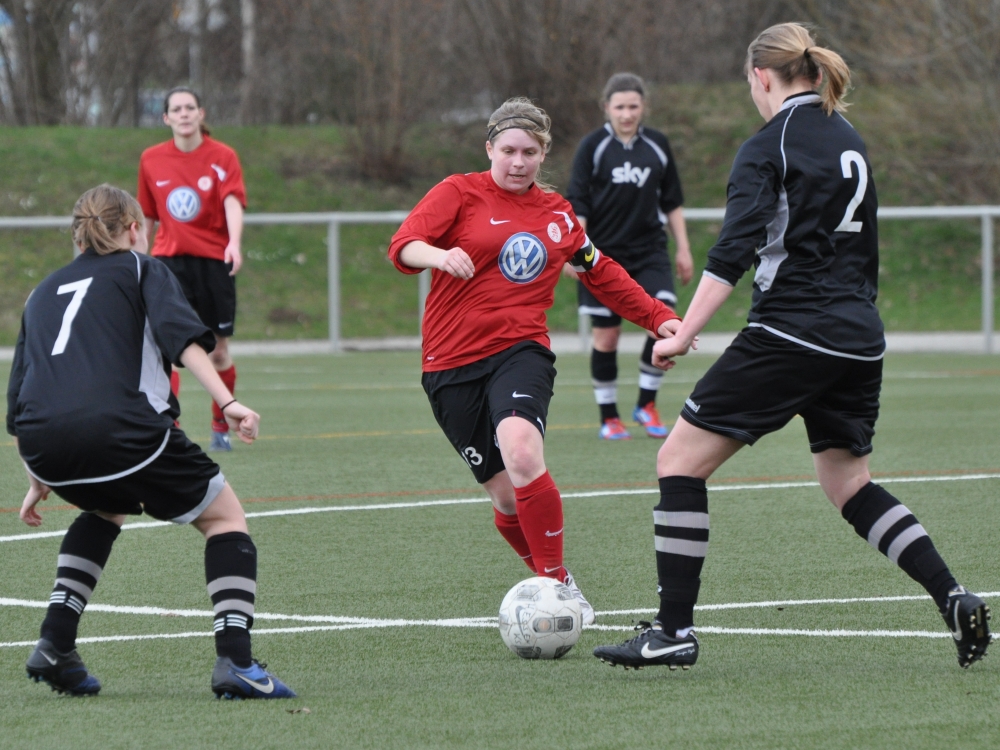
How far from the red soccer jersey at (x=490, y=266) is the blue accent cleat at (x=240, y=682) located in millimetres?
1438

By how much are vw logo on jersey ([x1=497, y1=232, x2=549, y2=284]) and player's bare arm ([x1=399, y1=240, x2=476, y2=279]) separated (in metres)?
0.12

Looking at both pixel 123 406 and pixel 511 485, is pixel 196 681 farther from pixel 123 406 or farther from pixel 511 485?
pixel 511 485

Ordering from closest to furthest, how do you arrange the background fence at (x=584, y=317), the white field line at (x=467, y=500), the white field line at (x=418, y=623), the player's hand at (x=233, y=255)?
the white field line at (x=418, y=623)
the white field line at (x=467, y=500)
the player's hand at (x=233, y=255)
the background fence at (x=584, y=317)

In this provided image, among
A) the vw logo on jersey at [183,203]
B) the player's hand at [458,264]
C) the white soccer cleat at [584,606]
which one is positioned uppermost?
the player's hand at [458,264]

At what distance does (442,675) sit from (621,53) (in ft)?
66.9

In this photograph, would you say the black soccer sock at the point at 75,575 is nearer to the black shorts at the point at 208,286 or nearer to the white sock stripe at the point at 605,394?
the black shorts at the point at 208,286

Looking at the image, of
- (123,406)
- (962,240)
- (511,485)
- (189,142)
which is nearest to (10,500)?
(189,142)

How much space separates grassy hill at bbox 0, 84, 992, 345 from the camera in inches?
782

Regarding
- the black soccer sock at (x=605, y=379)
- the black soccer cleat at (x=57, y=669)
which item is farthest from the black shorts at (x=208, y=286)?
the black soccer cleat at (x=57, y=669)

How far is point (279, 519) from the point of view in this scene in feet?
22.6

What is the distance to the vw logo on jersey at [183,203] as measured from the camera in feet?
30.5

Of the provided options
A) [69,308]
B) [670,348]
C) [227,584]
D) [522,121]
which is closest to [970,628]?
[670,348]

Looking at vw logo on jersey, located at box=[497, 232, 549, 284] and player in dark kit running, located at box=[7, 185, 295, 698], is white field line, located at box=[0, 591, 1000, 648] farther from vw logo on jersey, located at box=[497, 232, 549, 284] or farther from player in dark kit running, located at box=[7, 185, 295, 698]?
vw logo on jersey, located at box=[497, 232, 549, 284]

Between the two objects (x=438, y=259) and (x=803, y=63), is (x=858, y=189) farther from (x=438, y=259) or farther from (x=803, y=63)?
(x=438, y=259)
